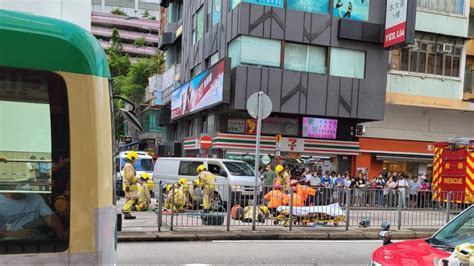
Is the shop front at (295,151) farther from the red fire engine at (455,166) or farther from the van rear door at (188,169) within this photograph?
the red fire engine at (455,166)

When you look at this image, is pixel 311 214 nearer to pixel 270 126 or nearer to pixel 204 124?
pixel 270 126

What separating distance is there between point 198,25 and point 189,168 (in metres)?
15.7

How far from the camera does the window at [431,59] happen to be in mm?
26516

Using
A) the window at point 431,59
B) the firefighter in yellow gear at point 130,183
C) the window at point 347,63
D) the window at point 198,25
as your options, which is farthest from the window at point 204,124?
the firefighter in yellow gear at point 130,183

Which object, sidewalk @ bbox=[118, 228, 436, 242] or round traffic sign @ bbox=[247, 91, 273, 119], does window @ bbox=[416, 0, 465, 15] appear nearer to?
sidewalk @ bbox=[118, 228, 436, 242]

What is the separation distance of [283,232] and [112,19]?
100174 mm

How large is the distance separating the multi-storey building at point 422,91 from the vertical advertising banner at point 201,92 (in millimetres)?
8239

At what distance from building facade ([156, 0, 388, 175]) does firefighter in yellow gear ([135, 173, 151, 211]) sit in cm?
889

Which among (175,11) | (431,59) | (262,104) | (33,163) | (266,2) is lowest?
(33,163)

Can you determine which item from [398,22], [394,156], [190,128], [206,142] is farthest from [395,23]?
[190,128]

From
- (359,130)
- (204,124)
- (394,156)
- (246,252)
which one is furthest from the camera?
(204,124)

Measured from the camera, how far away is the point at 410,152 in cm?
2744

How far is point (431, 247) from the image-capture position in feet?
15.3

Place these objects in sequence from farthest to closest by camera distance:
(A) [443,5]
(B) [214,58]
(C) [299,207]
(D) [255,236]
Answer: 1. (B) [214,58]
2. (A) [443,5]
3. (C) [299,207]
4. (D) [255,236]
